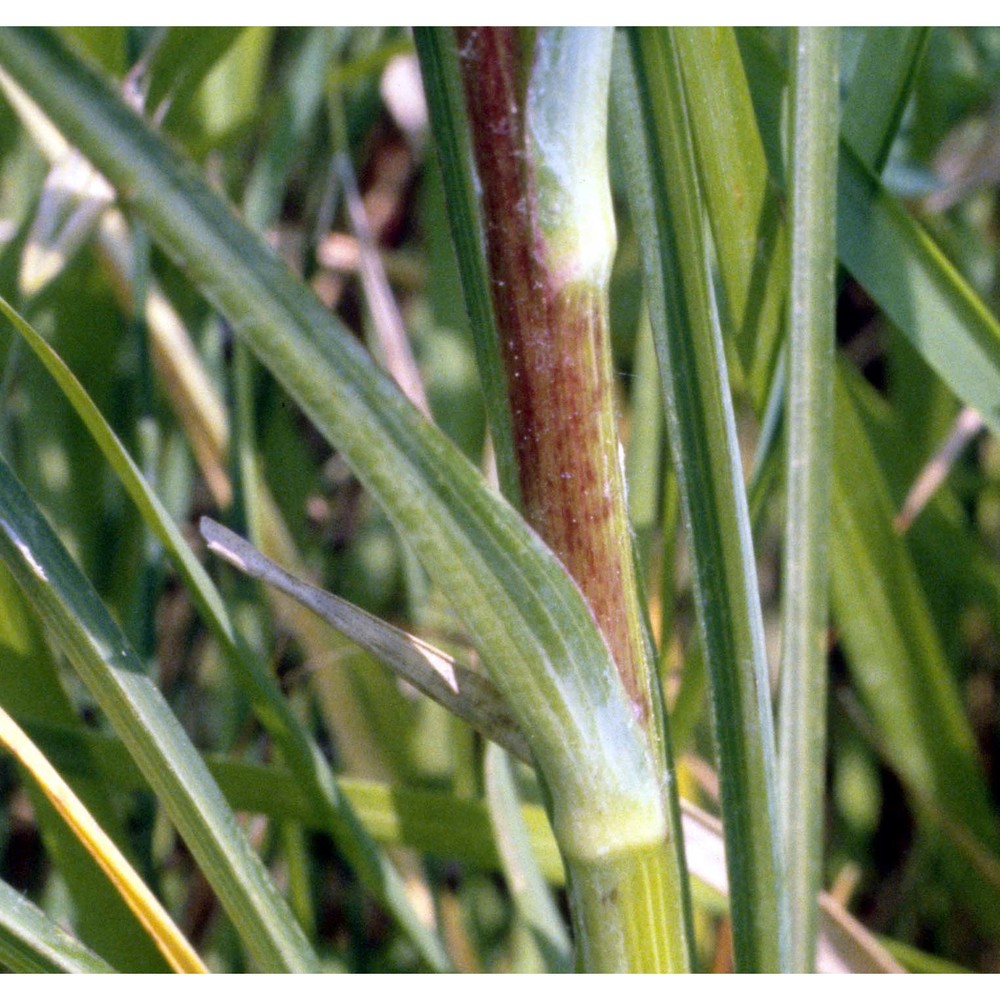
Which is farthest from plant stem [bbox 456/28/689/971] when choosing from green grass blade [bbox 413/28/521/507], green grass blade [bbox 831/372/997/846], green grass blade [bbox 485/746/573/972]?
green grass blade [bbox 831/372/997/846]

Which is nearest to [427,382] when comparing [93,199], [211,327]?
[211,327]

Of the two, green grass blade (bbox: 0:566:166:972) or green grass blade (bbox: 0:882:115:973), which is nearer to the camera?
green grass blade (bbox: 0:882:115:973)

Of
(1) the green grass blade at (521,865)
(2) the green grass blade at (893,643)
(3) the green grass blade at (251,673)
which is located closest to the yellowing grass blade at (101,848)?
(3) the green grass blade at (251,673)

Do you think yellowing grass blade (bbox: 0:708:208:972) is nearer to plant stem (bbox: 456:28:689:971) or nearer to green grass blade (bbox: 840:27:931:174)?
plant stem (bbox: 456:28:689:971)

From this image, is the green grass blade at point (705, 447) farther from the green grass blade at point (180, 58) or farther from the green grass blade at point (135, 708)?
the green grass blade at point (180, 58)

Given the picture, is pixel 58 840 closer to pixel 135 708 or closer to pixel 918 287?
pixel 135 708

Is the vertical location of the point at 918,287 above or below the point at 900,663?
above

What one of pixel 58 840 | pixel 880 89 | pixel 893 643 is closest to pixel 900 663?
pixel 893 643
